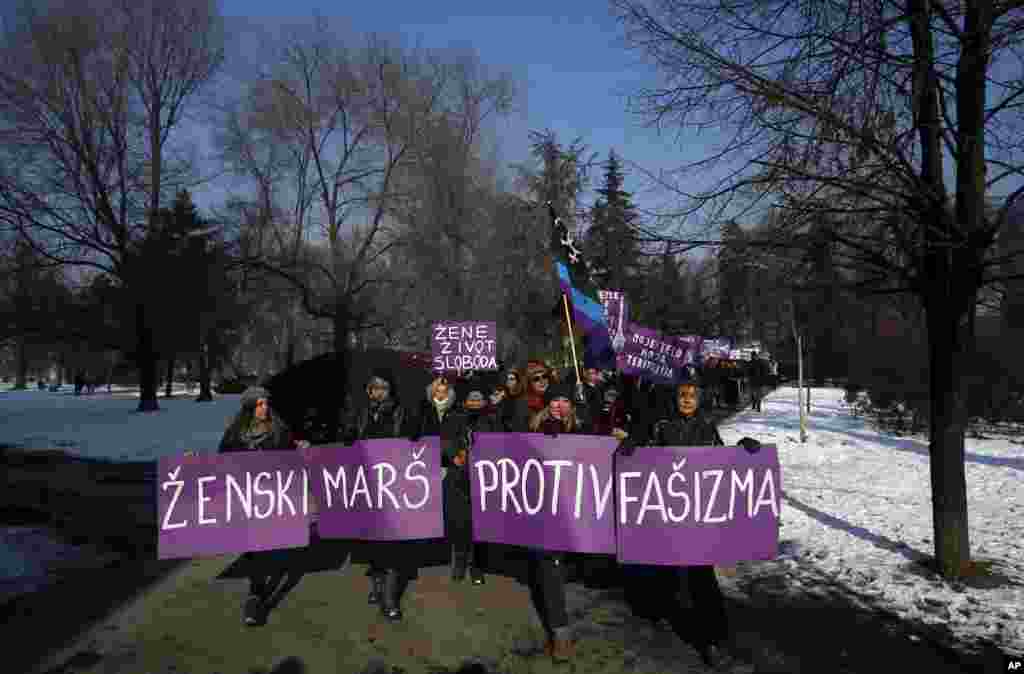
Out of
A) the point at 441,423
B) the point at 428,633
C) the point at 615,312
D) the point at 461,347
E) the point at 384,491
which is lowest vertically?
the point at 428,633

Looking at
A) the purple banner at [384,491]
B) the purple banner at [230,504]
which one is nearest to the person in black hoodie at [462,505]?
the purple banner at [384,491]

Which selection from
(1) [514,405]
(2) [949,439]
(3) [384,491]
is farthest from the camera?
(1) [514,405]

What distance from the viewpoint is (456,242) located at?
31344 millimetres

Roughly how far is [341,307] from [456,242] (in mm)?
7620

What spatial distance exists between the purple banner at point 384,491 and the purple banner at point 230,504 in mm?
229

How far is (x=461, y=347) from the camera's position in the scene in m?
14.2

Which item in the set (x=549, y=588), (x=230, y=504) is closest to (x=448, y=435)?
(x=549, y=588)

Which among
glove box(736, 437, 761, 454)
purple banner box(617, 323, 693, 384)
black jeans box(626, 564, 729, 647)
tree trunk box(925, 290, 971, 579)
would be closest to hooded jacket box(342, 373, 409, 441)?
black jeans box(626, 564, 729, 647)

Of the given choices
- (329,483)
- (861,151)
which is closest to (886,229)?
(861,151)

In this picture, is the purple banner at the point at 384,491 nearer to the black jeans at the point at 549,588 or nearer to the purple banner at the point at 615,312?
the black jeans at the point at 549,588

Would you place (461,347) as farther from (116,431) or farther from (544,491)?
(116,431)

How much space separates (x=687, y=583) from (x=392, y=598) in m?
2.15

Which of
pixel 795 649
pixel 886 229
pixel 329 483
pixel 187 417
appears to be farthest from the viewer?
pixel 187 417

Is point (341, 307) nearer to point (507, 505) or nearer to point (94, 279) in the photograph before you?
point (94, 279)
